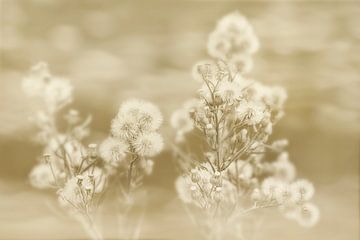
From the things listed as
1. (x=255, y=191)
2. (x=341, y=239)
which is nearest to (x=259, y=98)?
(x=255, y=191)

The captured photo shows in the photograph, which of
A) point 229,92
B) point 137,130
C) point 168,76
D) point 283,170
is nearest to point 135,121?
point 137,130

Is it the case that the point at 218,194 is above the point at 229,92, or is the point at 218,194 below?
below

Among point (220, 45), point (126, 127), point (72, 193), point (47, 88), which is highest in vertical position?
point (220, 45)

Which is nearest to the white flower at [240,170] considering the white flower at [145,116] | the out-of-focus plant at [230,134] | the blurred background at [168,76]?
the out-of-focus plant at [230,134]

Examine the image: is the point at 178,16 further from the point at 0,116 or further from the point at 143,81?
the point at 0,116

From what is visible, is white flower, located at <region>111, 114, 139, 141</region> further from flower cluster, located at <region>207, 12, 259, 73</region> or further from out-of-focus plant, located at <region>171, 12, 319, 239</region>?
flower cluster, located at <region>207, 12, 259, 73</region>

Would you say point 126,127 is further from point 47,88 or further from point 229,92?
point 47,88

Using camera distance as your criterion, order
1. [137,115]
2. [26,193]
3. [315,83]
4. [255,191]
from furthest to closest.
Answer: [315,83] → [26,193] → [255,191] → [137,115]
